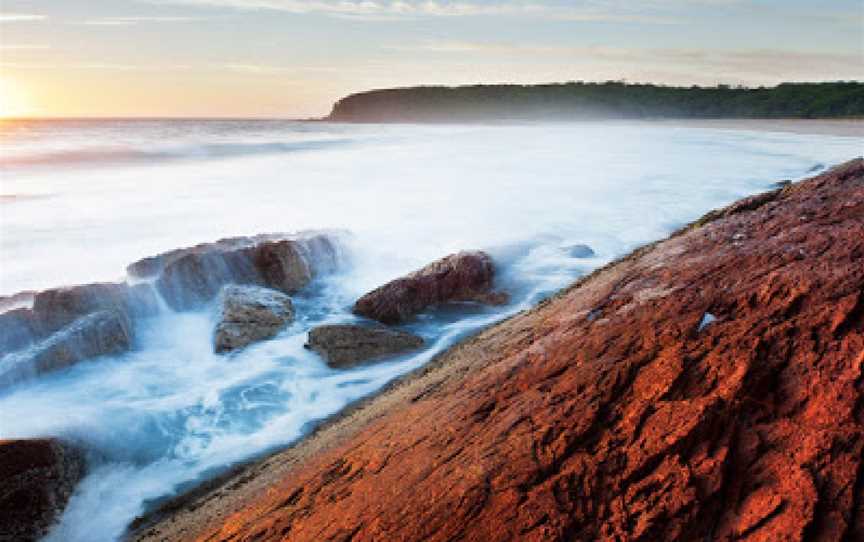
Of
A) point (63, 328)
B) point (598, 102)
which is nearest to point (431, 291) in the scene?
point (63, 328)

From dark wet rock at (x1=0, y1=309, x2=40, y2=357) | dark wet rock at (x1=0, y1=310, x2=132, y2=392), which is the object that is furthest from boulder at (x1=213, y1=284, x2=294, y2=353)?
dark wet rock at (x1=0, y1=309, x2=40, y2=357)

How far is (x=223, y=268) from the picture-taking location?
8.98 meters

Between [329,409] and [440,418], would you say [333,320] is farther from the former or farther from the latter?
[440,418]

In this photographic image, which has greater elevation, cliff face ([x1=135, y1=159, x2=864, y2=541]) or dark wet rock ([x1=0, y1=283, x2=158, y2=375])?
cliff face ([x1=135, y1=159, x2=864, y2=541])

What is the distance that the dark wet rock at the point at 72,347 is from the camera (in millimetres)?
6566

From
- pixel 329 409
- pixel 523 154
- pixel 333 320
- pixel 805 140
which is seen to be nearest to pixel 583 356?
pixel 329 409

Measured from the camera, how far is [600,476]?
261 cm

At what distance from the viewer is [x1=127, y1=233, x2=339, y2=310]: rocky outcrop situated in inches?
342

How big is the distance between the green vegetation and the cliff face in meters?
56.9

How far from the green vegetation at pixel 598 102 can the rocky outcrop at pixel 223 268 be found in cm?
5377

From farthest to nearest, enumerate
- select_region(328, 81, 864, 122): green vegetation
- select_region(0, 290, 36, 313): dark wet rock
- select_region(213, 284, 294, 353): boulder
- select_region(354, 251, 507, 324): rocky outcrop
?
select_region(328, 81, 864, 122): green vegetation
select_region(354, 251, 507, 324): rocky outcrop
select_region(213, 284, 294, 353): boulder
select_region(0, 290, 36, 313): dark wet rock

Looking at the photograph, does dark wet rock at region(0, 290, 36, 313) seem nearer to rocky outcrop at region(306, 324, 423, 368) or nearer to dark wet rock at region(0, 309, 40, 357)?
dark wet rock at region(0, 309, 40, 357)

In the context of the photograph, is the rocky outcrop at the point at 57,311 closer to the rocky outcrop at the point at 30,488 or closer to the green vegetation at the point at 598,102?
the rocky outcrop at the point at 30,488

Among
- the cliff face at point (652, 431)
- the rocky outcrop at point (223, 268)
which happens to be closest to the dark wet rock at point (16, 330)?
the rocky outcrop at point (223, 268)
